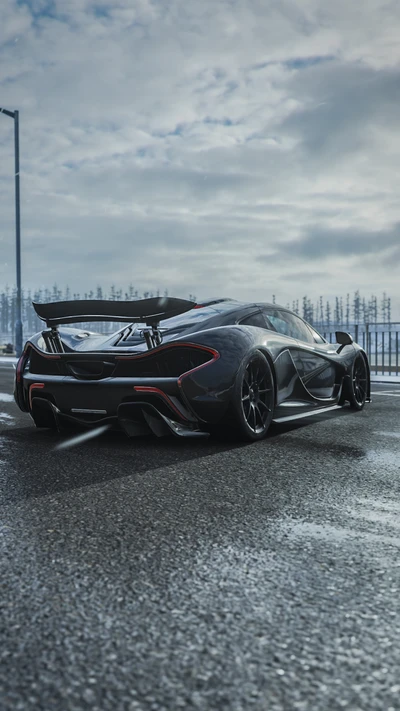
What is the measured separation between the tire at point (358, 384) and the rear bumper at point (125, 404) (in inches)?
114

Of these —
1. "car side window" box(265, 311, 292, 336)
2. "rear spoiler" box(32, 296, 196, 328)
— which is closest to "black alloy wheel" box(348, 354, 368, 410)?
"car side window" box(265, 311, 292, 336)

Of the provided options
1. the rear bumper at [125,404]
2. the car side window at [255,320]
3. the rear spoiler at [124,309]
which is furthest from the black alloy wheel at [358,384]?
the rear spoiler at [124,309]

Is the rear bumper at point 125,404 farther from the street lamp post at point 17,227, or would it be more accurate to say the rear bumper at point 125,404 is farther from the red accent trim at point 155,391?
the street lamp post at point 17,227

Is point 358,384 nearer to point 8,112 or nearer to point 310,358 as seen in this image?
point 310,358

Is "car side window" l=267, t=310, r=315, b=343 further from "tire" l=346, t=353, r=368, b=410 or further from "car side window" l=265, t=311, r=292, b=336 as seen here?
"tire" l=346, t=353, r=368, b=410

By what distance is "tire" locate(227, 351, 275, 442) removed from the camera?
5.24 m

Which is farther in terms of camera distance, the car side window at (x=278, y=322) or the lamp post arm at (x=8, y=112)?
the lamp post arm at (x=8, y=112)

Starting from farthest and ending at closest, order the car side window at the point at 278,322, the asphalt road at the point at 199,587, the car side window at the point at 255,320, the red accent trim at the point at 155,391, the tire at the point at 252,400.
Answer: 1. the car side window at the point at 278,322
2. the car side window at the point at 255,320
3. the tire at the point at 252,400
4. the red accent trim at the point at 155,391
5. the asphalt road at the point at 199,587

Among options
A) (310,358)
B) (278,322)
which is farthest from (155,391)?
(310,358)

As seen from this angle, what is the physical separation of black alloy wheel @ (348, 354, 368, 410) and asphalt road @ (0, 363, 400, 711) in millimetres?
3255

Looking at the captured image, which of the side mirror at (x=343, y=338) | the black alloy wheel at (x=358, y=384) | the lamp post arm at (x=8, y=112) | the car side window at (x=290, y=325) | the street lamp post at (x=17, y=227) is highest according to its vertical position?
the lamp post arm at (x=8, y=112)

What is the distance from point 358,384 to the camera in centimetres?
805

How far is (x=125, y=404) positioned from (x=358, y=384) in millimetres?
3809

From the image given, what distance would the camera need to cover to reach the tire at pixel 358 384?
7734mm
